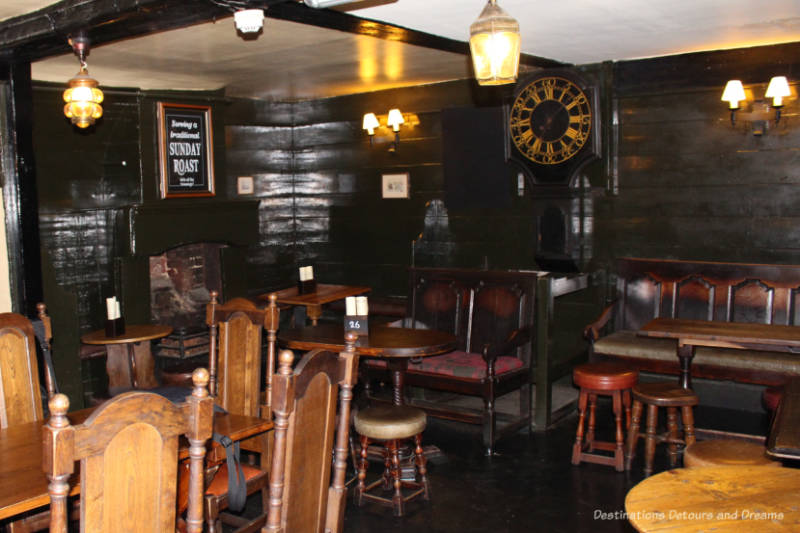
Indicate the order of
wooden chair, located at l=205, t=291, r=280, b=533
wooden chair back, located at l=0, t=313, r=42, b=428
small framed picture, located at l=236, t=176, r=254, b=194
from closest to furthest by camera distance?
wooden chair back, located at l=0, t=313, r=42, b=428
wooden chair, located at l=205, t=291, r=280, b=533
small framed picture, located at l=236, t=176, r=254, b=194

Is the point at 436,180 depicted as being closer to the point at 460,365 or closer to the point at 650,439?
the point at 460,365

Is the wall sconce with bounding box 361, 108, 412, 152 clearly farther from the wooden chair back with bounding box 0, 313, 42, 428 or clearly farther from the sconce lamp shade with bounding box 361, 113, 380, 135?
the wooden chair back with bounding box 0, 313, 42, 428

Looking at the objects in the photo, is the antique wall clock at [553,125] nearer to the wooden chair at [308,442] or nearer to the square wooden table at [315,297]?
the square wooden table at [315,297]

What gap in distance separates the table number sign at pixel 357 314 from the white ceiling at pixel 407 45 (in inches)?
68.0

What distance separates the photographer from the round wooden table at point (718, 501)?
2.14 meters

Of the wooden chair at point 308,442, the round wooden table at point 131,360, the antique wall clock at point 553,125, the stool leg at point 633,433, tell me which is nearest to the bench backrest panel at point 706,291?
the antique wall clock at point 553,125

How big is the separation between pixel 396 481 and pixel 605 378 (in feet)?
5.10

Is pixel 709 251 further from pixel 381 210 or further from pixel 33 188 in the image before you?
pixel 33 188

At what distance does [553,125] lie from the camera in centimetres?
638

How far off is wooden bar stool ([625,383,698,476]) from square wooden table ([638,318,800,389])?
18 cm

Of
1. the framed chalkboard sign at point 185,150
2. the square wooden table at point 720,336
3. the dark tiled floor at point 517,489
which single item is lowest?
the dark tiled floor at point 517,489

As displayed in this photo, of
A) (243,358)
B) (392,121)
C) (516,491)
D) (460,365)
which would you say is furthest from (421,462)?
(392,121)

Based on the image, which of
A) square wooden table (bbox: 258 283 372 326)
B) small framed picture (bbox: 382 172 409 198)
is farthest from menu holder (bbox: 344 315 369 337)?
small framed picture (bbox: 382 172 409 198)

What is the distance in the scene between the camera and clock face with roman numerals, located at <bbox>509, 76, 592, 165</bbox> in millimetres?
6246
